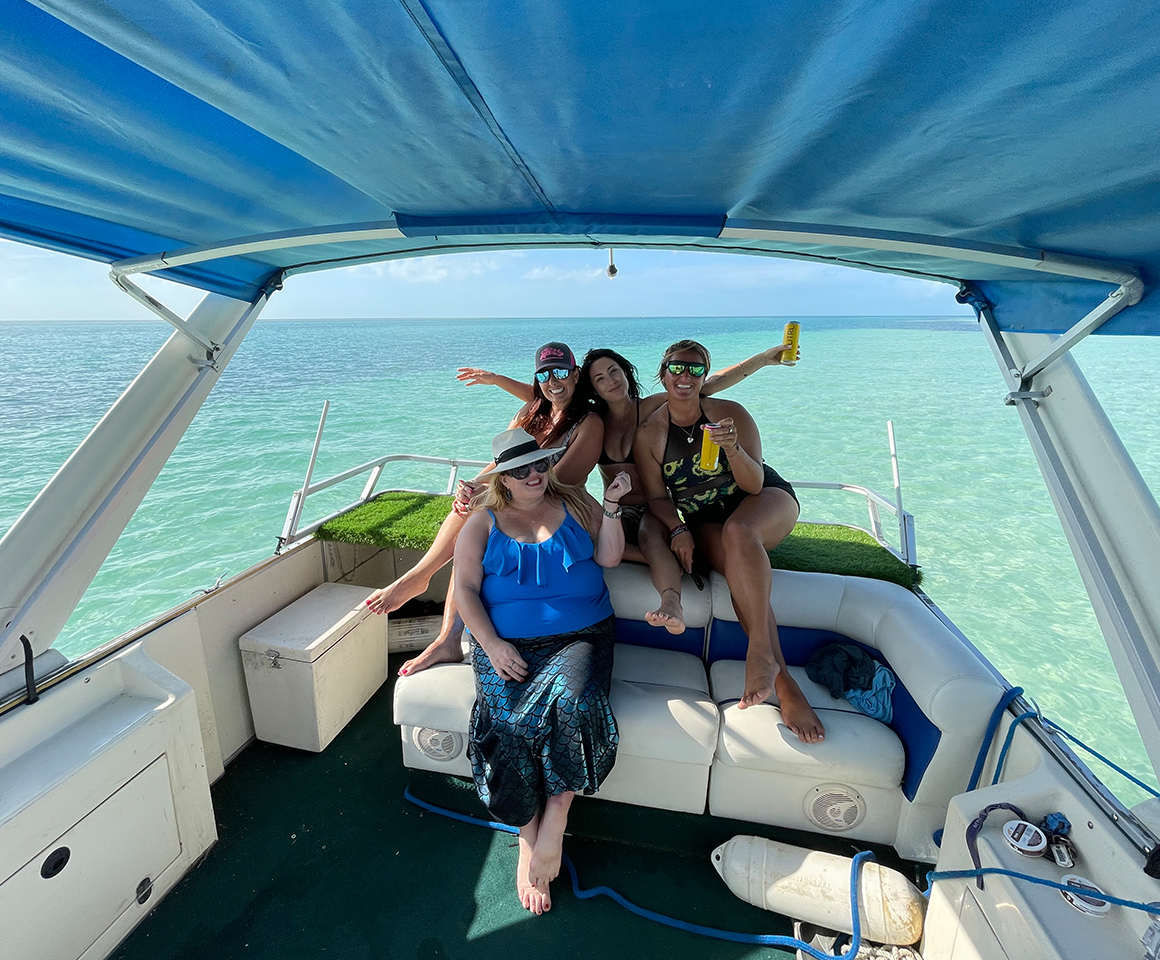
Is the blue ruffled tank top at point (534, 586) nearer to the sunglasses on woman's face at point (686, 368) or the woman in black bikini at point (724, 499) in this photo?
the woman in black bikini at point (724, 499)

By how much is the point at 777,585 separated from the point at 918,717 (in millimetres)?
705

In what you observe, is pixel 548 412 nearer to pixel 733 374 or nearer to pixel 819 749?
pixel 733 374

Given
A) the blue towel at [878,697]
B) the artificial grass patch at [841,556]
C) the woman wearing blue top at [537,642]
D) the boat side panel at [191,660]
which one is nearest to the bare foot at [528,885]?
the woman wearing blue top at [537,642]

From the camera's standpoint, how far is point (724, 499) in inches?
107

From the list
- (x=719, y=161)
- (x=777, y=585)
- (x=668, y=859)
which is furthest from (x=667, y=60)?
(x=668, y=859)

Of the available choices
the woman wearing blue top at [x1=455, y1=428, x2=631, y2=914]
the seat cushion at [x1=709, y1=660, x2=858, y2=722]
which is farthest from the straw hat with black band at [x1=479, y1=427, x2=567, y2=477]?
the seat cushion at [x1=709, y1=660, x2=858, y2=722]

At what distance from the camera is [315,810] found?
7.78 ft

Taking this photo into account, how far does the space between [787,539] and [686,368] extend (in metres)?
1.31

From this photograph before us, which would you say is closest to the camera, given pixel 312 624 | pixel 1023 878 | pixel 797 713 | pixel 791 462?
pixel 1023 878

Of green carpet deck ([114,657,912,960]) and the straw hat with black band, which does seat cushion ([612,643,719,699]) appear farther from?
the straw hat with black band

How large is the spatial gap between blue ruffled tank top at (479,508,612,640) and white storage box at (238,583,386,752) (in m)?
0.82

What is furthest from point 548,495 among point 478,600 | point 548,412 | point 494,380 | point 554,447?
point 494,380

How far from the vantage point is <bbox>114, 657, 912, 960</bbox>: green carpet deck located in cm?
189

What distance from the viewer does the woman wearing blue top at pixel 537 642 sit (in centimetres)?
201
